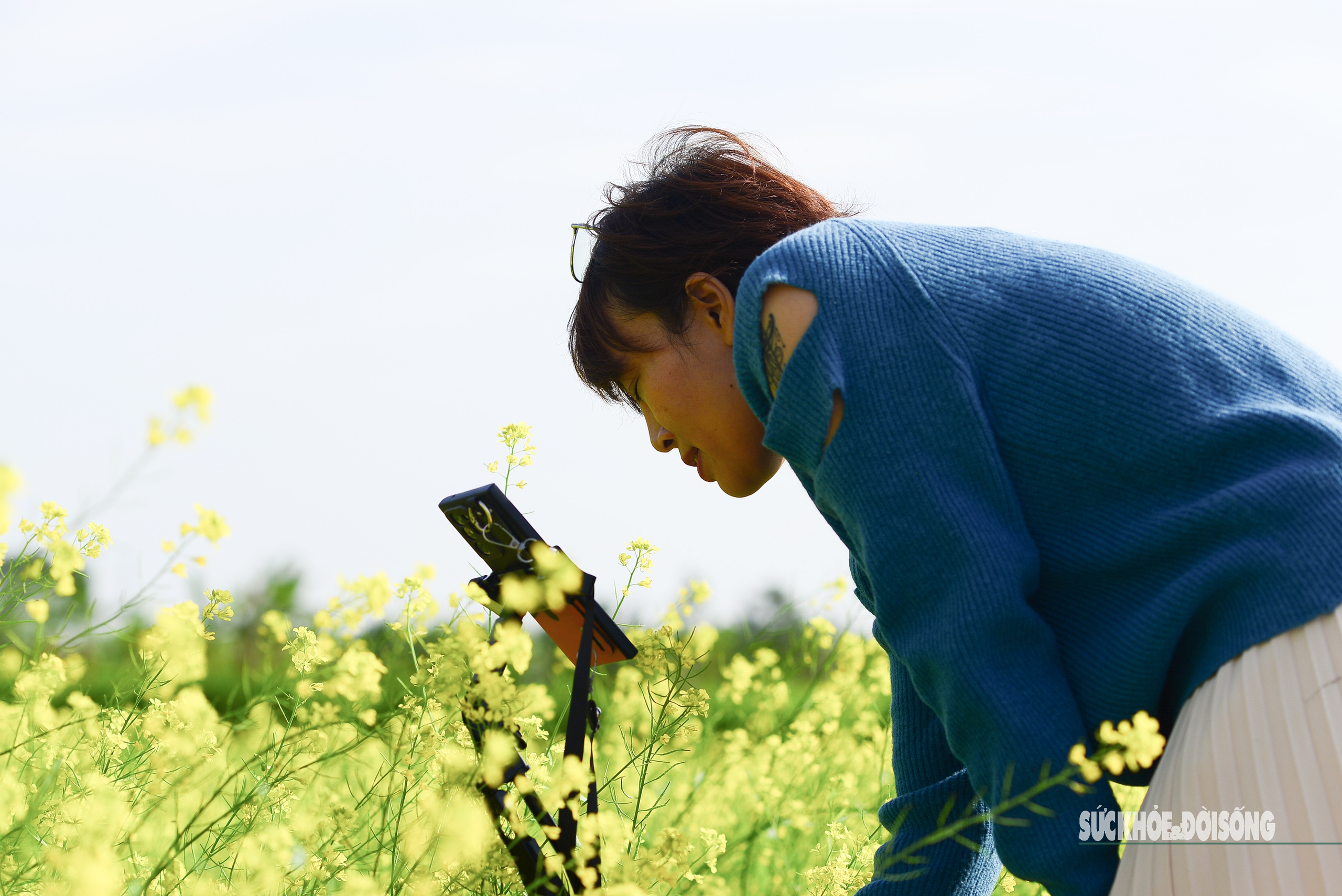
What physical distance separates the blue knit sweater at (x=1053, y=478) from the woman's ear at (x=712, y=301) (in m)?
0.31

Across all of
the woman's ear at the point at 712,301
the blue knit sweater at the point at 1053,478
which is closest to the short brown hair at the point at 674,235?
the woman's ear at the point at 712,301

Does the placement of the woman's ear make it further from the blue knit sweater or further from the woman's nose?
the blue knit sweater

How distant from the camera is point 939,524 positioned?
3.45 feet

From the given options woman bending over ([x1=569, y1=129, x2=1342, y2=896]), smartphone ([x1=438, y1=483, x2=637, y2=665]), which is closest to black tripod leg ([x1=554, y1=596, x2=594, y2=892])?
smartphone ([x1=438, y1=483, x2=637, y2=665])

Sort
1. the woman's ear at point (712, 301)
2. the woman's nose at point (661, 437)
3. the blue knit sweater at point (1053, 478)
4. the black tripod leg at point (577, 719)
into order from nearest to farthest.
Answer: the blue knit sweater at point (1053, 478) → the black tripod leg at point (577, 719) → the woman's ear at point (712, 301) → the woman's nose at point (661, 437)

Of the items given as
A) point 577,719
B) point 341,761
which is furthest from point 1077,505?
point 341,761

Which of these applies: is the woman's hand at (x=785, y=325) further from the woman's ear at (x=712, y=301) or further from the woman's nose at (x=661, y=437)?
the woman's nose at (x=661, y=437)

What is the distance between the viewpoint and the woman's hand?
1151 mm

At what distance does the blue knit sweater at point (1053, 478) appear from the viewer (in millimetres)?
1020

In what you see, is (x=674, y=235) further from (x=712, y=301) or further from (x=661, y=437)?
(x=661, y=437)

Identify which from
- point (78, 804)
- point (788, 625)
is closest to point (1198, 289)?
point (788, 625)

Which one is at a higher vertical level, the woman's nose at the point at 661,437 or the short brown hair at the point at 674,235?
the short brown hair at the point at 674,235

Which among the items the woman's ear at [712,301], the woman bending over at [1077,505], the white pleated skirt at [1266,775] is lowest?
the white pleated skirt at [1266,775]

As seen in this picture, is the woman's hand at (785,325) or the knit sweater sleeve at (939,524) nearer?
the knit sweater sleeve at (939,524)
